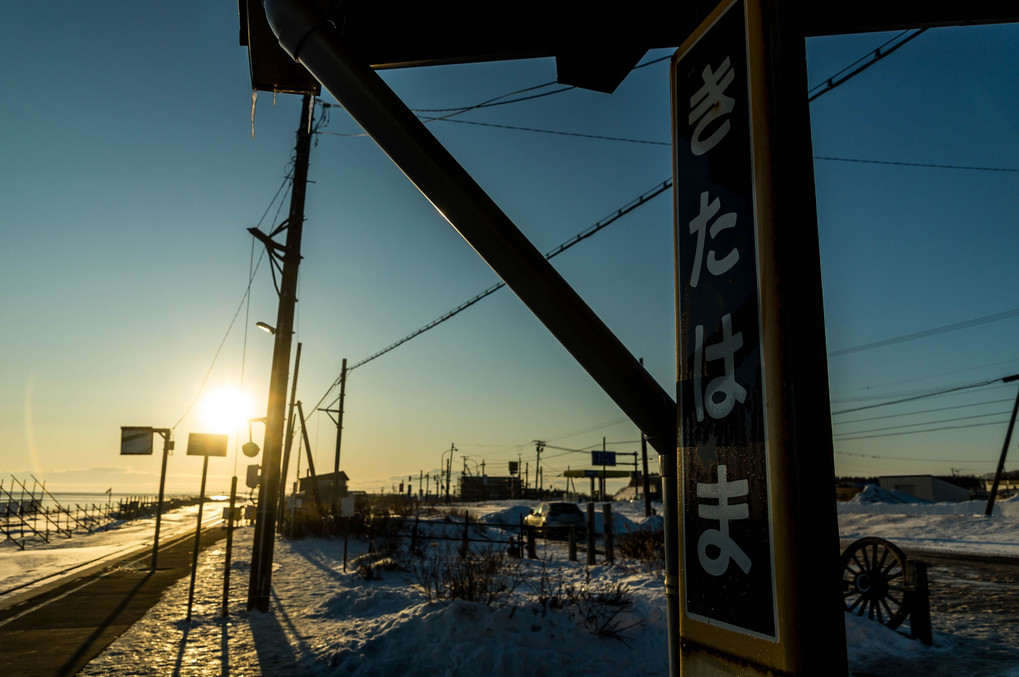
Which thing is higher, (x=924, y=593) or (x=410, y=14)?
(x=410, y=14)

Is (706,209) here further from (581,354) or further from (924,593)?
(924,593)

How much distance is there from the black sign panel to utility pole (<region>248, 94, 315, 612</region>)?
10.1m

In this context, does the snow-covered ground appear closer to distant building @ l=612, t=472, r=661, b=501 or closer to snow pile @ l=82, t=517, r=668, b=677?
snow pile @ l=82, t=517, r=668, b=677

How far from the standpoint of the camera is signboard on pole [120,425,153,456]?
12750mm

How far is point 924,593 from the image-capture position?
7.79 m

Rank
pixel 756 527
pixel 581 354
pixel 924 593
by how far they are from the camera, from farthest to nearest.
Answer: pixel 924 593
pixel 581 354
pixel 756 527

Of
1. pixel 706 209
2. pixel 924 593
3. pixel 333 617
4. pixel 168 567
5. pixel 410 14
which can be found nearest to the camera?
pixel 706 209

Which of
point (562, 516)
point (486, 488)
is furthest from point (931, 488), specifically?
point (562, 516)

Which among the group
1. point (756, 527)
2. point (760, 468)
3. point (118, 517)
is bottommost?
point (118, 517)

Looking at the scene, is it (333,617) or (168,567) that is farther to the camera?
(168,567)

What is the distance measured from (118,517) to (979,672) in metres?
73.0

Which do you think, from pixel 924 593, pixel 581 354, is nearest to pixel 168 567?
pixel 924 593

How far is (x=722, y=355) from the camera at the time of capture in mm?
1482

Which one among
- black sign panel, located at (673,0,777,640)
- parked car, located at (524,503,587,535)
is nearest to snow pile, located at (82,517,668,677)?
black sign panel, located at (673,0,777,640)
